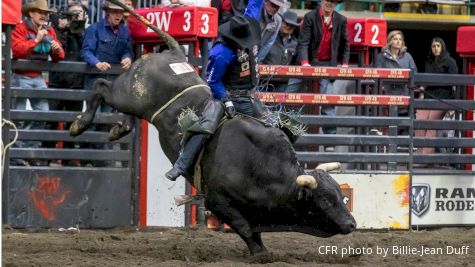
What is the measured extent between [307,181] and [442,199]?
12.9 ft

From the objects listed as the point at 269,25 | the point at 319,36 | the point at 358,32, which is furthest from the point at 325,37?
the point at 269,25

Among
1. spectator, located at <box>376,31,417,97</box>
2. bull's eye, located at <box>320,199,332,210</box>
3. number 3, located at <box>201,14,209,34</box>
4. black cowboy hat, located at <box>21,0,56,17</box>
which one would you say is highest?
black cowboy hat, located at <box>21,0,56,17</box>

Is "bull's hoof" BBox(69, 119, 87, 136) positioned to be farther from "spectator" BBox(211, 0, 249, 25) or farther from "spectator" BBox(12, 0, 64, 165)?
"spectator" BBox(211, 0, 249, 25)

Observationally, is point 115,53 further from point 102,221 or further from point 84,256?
point 84,256

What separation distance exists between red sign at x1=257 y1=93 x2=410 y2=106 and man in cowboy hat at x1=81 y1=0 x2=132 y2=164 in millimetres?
1389

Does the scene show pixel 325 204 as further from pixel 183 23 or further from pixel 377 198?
pixel 377 198

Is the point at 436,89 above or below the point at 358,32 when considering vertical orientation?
below

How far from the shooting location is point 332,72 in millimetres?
10477

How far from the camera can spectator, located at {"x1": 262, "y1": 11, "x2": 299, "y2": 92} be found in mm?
10664

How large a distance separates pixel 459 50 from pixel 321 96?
6.84ft

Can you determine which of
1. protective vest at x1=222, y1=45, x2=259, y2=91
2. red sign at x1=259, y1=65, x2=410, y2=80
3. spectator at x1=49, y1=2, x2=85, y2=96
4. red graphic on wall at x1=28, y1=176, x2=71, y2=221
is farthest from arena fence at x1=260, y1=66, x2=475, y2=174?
red graphic on wall at x1=28, y1=176, x2=71, y2=221

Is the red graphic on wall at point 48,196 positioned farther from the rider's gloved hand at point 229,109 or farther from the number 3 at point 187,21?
the rider's gloved hand at point 229,109

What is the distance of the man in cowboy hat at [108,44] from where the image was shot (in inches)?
389

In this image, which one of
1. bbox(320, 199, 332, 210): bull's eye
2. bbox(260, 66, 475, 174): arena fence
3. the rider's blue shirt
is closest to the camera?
bbox(320, 199, 332, 210): bull's eye
